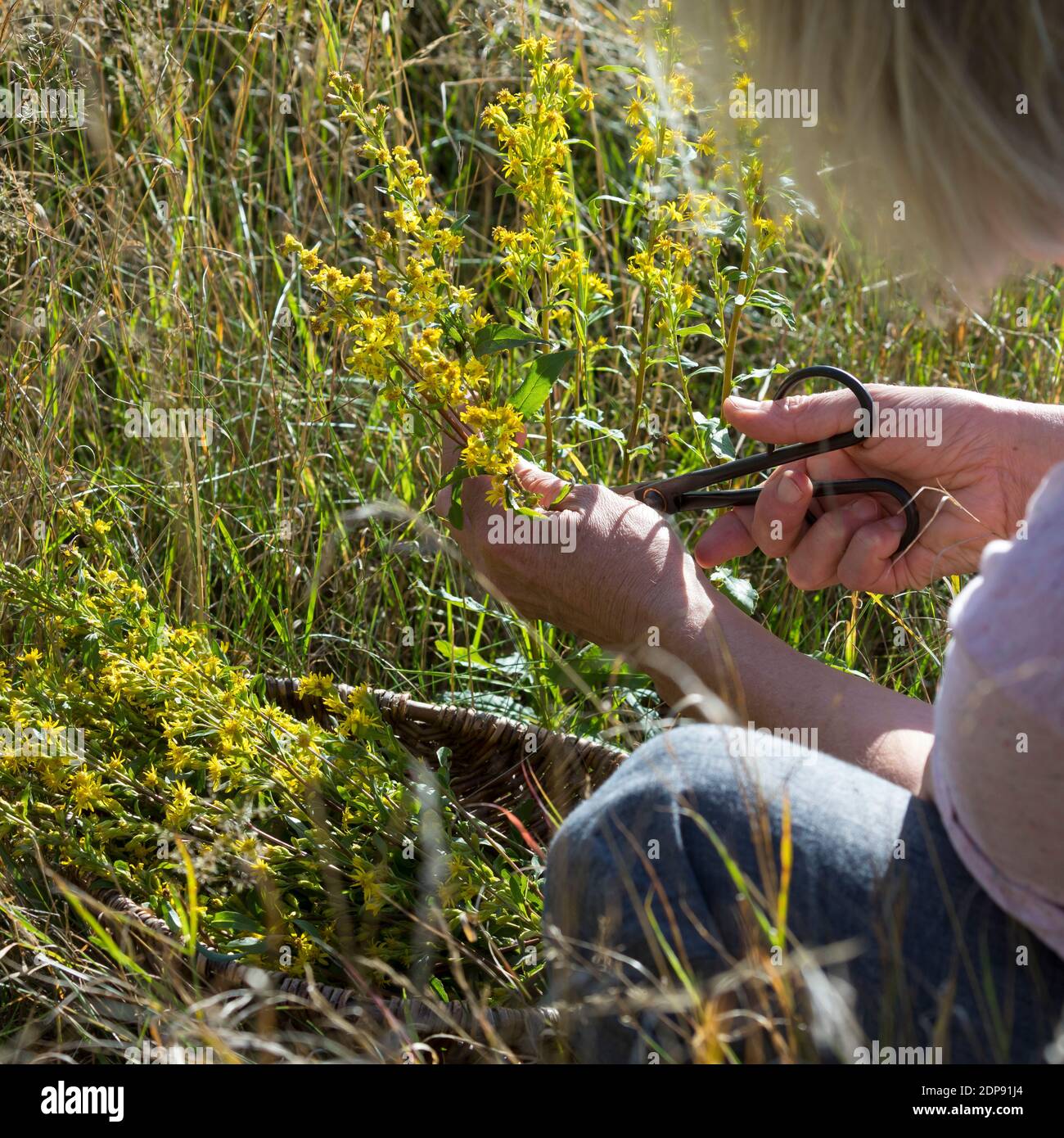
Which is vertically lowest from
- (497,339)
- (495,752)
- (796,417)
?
(495,752)

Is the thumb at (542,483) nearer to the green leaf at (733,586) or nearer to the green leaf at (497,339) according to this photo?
the green leaf at (497,339)

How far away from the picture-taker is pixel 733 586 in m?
1.50

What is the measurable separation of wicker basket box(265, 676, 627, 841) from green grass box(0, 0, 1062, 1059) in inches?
3.3

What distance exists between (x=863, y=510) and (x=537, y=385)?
0.47m

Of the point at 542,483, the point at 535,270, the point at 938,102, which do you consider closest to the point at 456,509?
the point at 542,483

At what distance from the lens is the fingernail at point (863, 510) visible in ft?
4.79

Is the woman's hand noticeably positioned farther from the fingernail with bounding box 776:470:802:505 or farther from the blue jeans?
the blue jeans

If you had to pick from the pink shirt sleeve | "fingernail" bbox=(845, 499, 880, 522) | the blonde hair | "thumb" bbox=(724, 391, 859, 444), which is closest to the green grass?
"thumb" bbox=(724, 391, 859, 444)

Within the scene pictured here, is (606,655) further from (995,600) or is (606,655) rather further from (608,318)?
(608,318)

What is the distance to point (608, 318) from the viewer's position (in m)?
2.43

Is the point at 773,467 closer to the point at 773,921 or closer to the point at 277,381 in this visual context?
the point at 773,921

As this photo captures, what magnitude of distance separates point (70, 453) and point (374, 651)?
571mm

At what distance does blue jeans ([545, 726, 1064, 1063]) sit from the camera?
0.79 metres
